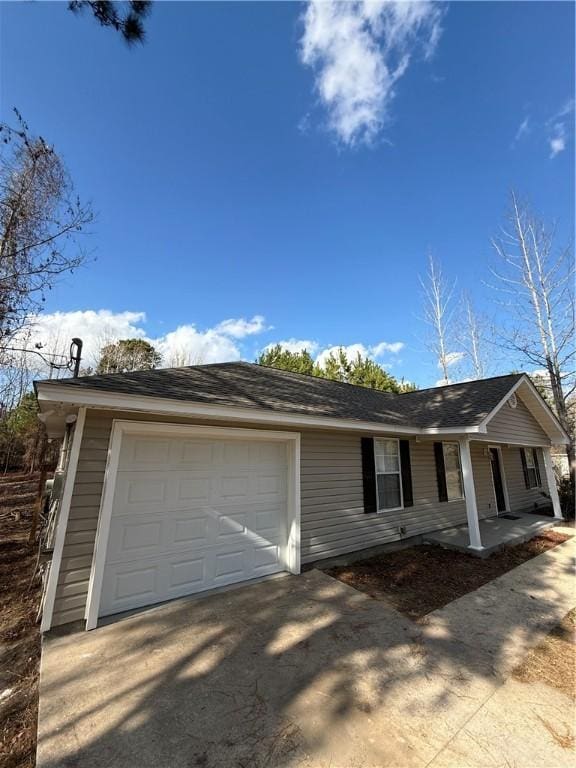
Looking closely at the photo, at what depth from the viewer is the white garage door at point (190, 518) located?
405cm

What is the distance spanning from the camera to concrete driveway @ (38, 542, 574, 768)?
2.15m

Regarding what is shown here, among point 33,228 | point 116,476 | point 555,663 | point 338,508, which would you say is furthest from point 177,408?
point 33,228

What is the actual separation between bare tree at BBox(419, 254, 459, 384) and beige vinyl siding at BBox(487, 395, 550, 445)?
26.3ft

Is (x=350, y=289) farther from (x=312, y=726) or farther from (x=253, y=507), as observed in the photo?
(x=312, y=726)

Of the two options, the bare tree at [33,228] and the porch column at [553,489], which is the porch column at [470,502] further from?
the bare tree at [33,228]

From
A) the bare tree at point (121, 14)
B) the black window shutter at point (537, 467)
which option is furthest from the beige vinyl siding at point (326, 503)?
the bare tree at point (121, 14)

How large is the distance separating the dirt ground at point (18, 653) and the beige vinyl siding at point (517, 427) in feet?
28.9

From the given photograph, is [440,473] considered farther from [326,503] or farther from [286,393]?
[286,393]

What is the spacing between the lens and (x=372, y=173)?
10031 millimetres

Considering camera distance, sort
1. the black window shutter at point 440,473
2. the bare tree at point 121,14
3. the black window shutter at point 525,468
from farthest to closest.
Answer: the black window shutter at point 525,468, the black window shutter at point 440,473, the bare tree at point 121,14

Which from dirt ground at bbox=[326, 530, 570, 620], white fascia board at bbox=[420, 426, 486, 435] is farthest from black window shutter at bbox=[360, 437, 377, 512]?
white fascia board at bbox=[420, 426, 486, 435]

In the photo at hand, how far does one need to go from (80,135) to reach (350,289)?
1028cm

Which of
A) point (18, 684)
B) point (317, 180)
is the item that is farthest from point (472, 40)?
point (18, 684)

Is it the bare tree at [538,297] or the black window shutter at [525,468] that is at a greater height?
the bare tree at [538,297]
